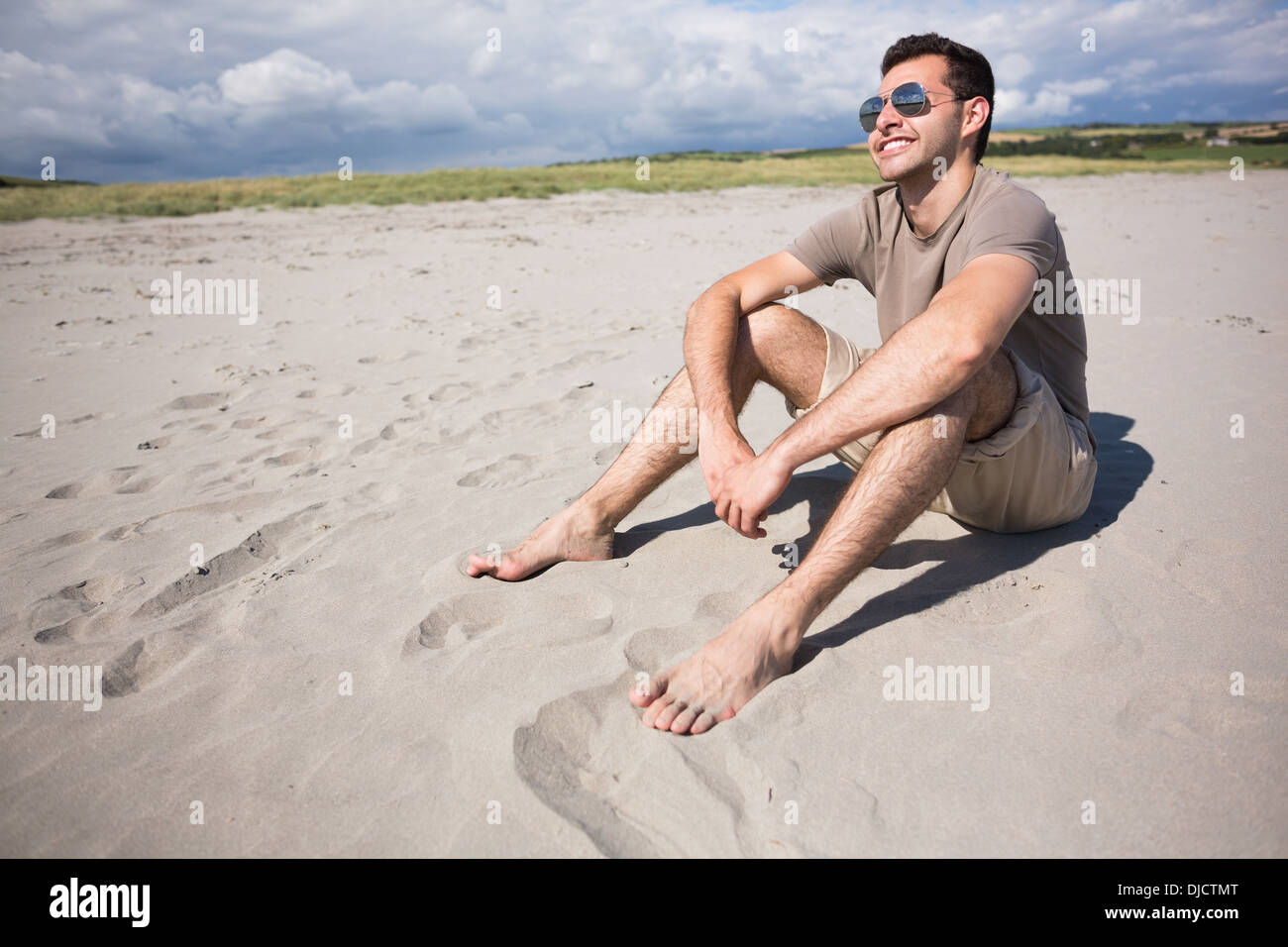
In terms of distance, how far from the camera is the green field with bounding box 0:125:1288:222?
16656 millimetres

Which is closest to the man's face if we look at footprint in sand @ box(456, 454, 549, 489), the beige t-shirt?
the beige t-shirt

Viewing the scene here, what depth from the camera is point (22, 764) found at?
70.4 inches

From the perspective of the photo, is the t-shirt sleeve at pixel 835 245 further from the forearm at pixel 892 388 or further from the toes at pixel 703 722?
the toes at pixel 703 722

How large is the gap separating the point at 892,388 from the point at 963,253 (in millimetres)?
621

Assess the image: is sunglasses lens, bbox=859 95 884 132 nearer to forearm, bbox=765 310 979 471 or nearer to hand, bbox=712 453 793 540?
forearm, bbox=765 310 979 471

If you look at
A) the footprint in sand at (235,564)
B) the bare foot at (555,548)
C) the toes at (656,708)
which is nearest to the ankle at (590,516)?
the bare foot at (555,548)

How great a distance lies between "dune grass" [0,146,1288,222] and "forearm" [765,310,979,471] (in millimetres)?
16467

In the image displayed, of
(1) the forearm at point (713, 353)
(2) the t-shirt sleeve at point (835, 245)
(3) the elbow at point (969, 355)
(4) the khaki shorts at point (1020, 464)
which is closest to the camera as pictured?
(3) the elbow at point (969, 355)

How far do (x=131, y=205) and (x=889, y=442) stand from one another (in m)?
19.5

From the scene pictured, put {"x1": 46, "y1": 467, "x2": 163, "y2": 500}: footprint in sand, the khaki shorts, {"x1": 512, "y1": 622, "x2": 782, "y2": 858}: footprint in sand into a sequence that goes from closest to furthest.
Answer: {"x1": 512, "y1": 622, "x2": 782, "y2": 858}: footprint in sand
the khaki shorts
{"x1": 46, "y1": 467, "x2": 163, "y2": 500}: footprint in sand

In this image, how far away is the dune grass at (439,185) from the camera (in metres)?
16.6

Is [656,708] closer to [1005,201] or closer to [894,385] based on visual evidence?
[894,385]

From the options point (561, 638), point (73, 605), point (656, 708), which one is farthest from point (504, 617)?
point (73, 605)

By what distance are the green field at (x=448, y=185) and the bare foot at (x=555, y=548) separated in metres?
16.0
